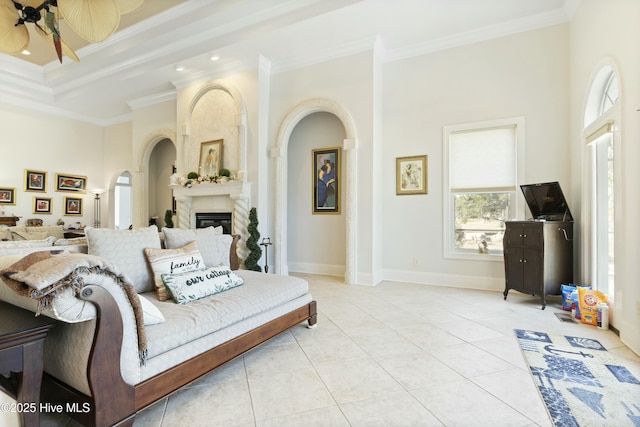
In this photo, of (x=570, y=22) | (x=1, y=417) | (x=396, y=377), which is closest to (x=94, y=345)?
(x=1, y=417)

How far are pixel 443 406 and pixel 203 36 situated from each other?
5.67 meters

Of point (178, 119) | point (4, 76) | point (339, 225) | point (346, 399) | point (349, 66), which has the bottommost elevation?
point (346, 399)

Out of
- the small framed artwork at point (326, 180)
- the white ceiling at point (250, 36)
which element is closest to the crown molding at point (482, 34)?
the white ceiling at point (250, 36)

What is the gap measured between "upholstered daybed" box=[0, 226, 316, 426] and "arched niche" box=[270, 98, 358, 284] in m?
2.58

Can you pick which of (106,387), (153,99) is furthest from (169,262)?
(153,99)

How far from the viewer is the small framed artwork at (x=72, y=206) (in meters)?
7.63

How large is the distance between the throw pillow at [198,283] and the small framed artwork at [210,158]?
351 cm

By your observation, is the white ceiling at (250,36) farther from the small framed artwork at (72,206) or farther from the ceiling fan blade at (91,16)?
the small framed artwork at (72,206)

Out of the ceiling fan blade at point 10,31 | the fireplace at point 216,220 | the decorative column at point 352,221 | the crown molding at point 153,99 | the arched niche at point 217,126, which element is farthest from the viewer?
the crown molding at point 153,99

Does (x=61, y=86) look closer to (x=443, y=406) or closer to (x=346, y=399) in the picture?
(x=346, y=399)

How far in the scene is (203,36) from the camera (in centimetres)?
504

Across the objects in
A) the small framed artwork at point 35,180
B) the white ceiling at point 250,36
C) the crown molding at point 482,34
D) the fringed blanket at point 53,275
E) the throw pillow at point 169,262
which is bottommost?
the throw pillow at point 169,262

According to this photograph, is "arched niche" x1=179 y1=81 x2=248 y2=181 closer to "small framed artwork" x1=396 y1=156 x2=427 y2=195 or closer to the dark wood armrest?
"small framed artwork" x1=396 y1=156 x2=427 y2=195

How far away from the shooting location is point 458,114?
15.2 ft
